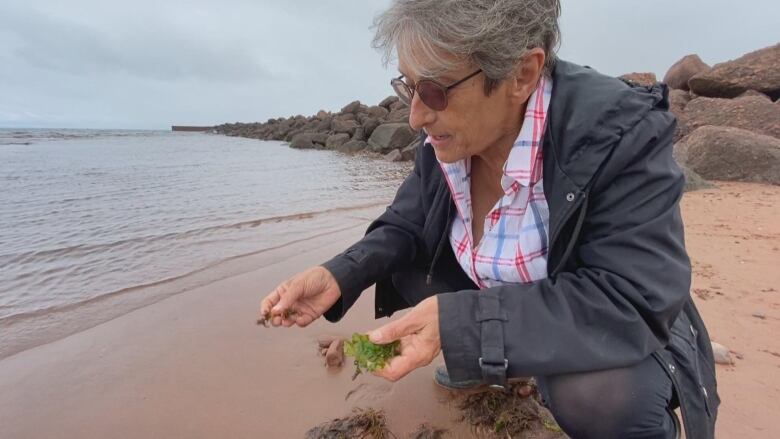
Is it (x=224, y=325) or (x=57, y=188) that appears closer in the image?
(x=224, y=325)

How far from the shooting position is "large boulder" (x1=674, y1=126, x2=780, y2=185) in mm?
6887

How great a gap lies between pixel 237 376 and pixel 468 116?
1767 millimetres

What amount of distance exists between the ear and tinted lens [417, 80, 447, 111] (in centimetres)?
21

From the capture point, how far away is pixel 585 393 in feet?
4.26

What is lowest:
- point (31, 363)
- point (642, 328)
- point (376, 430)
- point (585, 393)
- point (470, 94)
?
point (31, 363)

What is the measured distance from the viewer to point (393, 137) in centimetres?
1644

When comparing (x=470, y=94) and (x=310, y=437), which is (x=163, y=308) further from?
(x=470, y=94)

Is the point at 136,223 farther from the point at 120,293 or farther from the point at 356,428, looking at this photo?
the point at 356,428

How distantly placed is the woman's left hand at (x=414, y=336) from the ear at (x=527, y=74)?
2.29ft

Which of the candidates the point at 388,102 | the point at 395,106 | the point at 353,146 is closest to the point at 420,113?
the point at 353,146

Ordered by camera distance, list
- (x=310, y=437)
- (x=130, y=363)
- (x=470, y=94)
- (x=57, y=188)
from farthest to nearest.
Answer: (x=57, y=188) < (x=130, y=363) < (x=310, y=437) < (x=470, y=94)

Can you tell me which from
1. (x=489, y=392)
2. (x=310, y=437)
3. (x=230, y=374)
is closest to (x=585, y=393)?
(x=489, y=392)

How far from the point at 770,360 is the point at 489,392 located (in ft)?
4.43

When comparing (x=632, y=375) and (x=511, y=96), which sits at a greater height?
(x=511, y=96)
